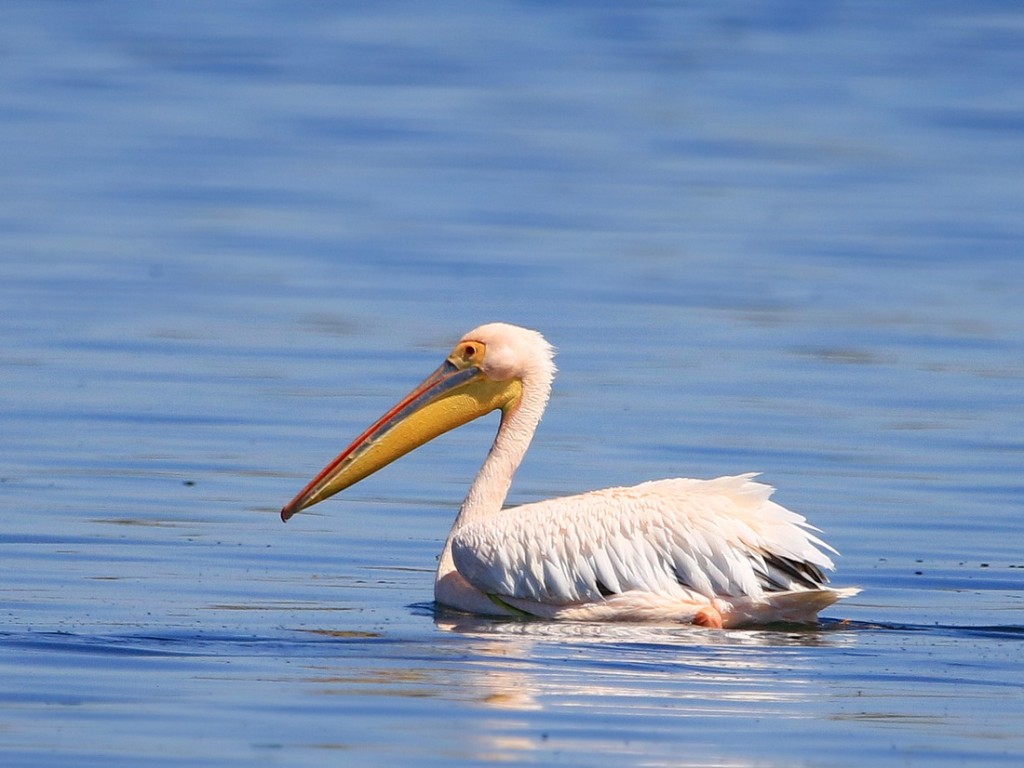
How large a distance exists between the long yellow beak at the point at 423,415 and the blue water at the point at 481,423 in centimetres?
29

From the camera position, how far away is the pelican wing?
7.58 m

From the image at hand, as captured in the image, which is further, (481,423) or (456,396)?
(481,423)

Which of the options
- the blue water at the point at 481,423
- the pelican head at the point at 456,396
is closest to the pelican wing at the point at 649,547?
the blue water at the point at 481,423

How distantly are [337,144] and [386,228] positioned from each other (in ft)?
20.7

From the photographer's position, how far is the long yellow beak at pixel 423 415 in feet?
28.4

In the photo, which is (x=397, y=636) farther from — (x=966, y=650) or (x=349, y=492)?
(x=349, y=492)

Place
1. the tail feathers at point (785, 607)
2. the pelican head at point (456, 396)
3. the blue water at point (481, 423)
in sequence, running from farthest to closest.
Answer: the pelican head at point (456, 396) < the tail feathers at point (785, 607) < the blue water at point (481, 423)

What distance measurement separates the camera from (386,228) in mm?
18031

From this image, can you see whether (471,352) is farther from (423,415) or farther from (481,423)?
(481,423)

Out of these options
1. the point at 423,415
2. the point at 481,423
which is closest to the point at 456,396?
the point at 423,415

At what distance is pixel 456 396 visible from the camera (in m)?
8.72

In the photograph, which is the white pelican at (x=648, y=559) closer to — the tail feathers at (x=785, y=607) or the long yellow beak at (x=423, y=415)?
the tail feathers at (x=785, y=607)

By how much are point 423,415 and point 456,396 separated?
0.13m

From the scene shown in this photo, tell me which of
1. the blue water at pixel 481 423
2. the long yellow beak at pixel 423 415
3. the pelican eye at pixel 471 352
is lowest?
the blue water at pixel 481 423
